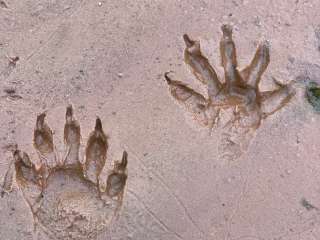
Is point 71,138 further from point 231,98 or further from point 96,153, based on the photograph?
point 231,98

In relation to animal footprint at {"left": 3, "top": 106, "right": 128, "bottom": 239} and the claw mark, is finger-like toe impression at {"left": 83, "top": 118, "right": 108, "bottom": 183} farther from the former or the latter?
the claw mark

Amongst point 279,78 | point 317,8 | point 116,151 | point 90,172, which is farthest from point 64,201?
point 317,8

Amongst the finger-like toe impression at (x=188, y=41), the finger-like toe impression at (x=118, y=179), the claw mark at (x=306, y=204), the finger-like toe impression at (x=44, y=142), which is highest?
the finger-like toe impression at (x=188, y=41)

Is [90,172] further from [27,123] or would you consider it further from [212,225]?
[212,225]

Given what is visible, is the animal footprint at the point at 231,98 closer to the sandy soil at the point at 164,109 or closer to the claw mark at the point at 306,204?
the sandy soil at the point at 164,109

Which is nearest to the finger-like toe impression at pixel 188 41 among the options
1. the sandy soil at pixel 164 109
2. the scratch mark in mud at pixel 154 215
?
the sandy soil at pixel 164 109

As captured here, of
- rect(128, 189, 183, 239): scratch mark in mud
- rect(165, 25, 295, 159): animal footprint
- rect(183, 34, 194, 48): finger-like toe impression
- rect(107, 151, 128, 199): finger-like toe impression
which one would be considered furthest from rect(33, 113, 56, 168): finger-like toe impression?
rect(183, 34, 194, 48): finger-like toe impression
